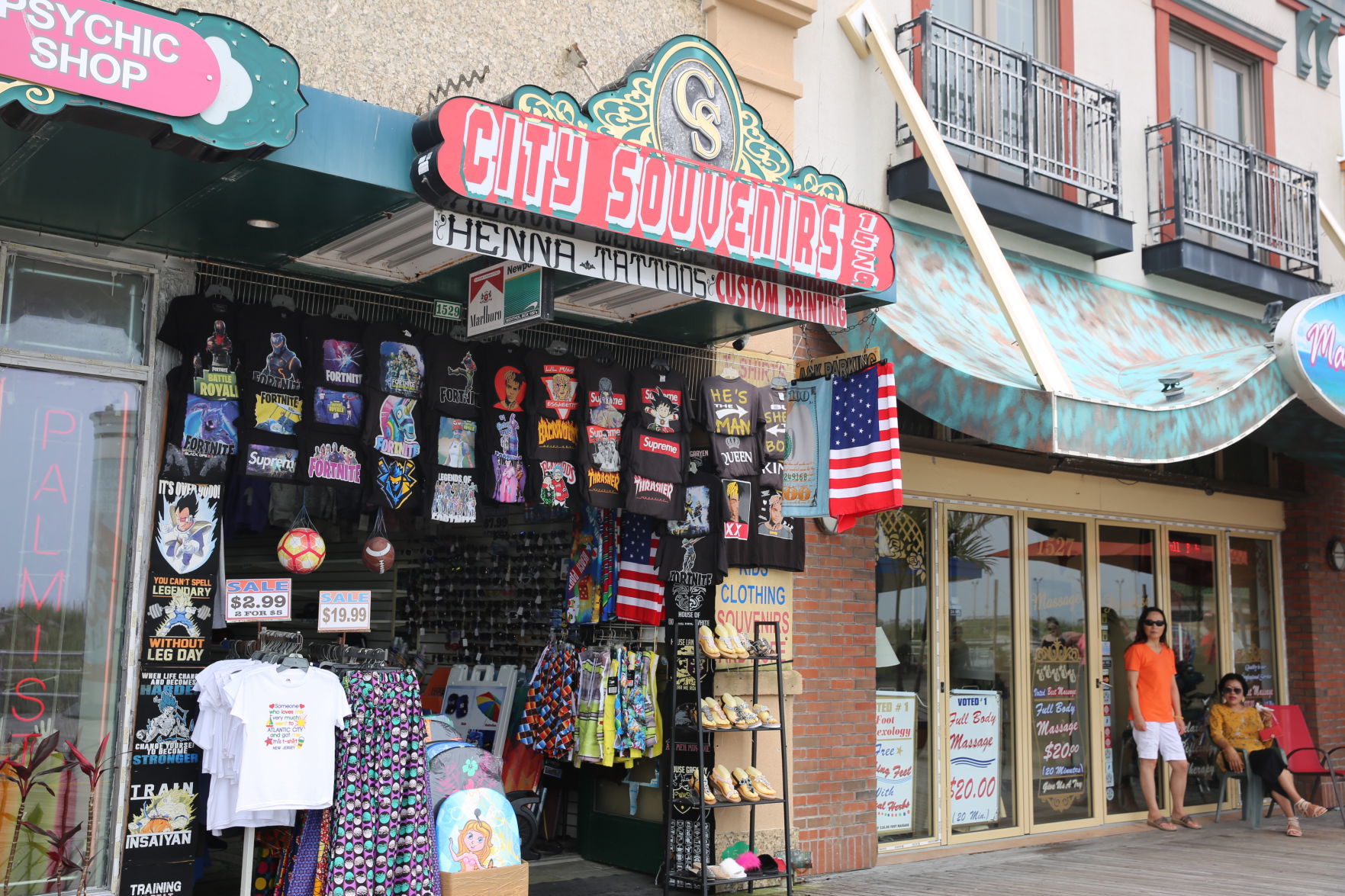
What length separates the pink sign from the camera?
4195mm

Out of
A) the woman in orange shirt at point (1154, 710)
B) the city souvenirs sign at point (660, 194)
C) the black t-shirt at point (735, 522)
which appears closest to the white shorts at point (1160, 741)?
the woman in orange shirt at point (1154, 710)

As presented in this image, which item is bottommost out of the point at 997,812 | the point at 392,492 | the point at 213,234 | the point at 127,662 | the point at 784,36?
the point at 997,812

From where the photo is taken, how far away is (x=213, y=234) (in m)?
5.69

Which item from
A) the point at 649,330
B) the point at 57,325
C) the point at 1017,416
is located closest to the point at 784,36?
the point at 649,330

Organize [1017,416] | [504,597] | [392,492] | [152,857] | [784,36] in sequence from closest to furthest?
[152,857] → [392,492] → [1017,416] → [784,36] → [504,597]

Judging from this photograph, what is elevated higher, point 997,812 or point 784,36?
point 784,36

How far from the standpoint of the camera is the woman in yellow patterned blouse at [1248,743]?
34.4 feet

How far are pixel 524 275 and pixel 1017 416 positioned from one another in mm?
3155

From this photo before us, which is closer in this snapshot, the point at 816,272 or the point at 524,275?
the point at 524,275

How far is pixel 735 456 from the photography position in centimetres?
743

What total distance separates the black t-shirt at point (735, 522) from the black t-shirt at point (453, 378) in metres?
1.68

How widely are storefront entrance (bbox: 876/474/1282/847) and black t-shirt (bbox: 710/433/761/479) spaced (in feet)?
6.12

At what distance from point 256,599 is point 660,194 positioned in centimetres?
279

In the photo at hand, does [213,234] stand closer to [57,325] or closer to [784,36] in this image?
[57,325]
